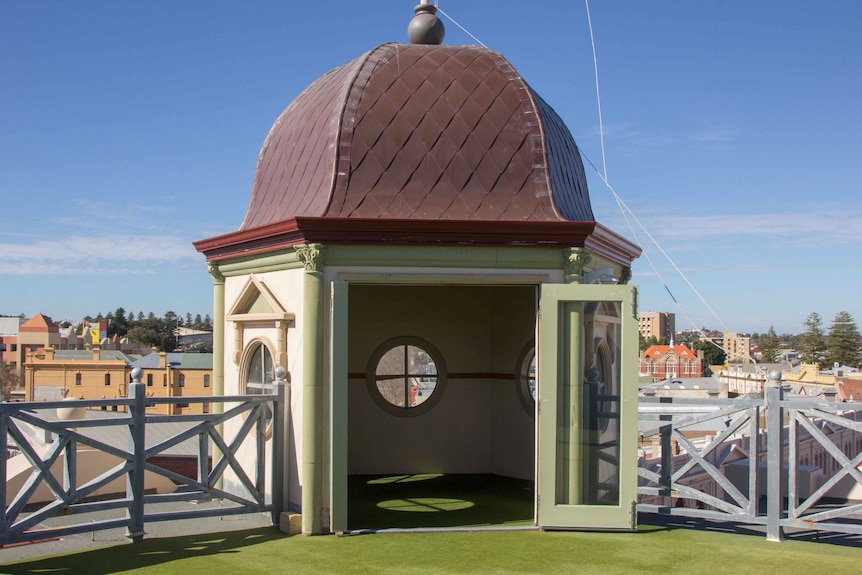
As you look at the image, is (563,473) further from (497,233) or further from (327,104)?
(327,104)

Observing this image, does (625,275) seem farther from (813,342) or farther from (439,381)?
(813,342)

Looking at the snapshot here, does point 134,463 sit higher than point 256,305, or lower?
lower

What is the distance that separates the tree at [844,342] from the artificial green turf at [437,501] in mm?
110659

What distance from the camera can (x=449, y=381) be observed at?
42.8 ft

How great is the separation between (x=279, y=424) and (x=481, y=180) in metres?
3.37

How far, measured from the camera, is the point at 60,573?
23.8ft

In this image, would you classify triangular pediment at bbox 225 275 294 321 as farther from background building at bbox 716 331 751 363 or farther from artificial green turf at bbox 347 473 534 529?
background building at bbox 716 331 751 363

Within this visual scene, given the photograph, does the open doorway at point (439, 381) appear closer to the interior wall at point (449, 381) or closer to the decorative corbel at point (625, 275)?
the interior wall at point (449, 381)

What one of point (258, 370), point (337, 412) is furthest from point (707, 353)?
point (337, 412)

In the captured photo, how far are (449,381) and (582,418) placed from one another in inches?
172

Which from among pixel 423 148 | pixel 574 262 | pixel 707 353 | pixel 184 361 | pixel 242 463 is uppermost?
pixel 423 148

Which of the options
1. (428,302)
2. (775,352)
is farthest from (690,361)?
(428,302)

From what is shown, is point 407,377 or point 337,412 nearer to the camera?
point 337,412

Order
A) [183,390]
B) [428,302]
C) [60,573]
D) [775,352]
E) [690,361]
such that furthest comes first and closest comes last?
[775,352] < [690,361] < [183,390] < [428,302] < [60,573]
